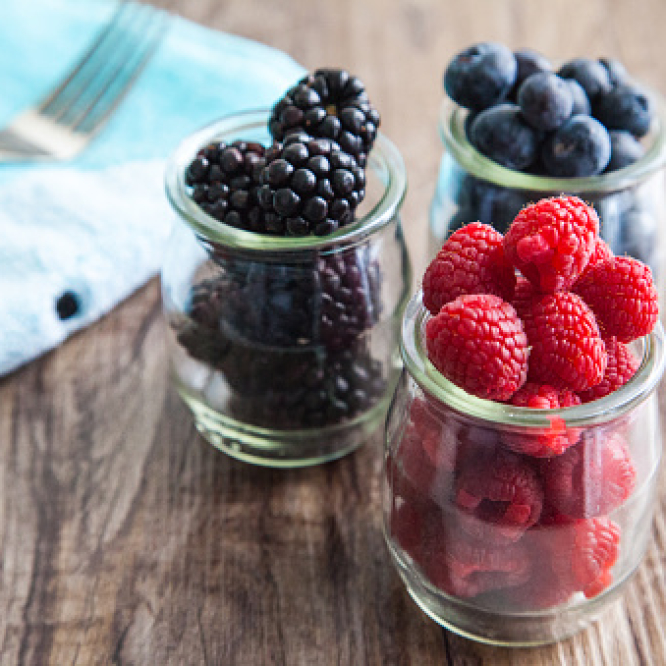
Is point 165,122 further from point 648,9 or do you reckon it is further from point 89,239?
point 648,9

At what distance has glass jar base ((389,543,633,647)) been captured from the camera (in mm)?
675

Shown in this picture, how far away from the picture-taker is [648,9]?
4.37 ft

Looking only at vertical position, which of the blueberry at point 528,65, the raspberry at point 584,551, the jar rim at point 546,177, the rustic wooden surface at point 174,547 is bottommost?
the rustic wooden surface at point 174,547

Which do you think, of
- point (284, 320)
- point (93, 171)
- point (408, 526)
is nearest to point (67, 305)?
point (93, 171)

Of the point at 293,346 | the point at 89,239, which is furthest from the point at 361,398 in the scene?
the point at 89,239

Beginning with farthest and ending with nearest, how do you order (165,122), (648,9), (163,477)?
(648,9), (165,122), (163,477)

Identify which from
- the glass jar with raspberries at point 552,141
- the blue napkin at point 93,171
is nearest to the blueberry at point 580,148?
the glass jar with raspberries at point 552,141

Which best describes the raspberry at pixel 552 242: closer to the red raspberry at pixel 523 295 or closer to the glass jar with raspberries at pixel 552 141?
the red raspberry at pixel 523 295

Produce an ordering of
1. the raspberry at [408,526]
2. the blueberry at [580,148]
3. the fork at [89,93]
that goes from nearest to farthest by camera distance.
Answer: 1. the raspberry at [408,526]
2. the blueberry at [580,148]
3. the fork at [89,93]

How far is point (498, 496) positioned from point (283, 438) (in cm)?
27

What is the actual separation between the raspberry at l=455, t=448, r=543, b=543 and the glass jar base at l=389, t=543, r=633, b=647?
86 mm

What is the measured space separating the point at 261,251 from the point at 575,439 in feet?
0.88

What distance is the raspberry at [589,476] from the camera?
23.5 inches

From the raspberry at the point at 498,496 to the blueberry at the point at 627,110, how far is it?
358 mm
